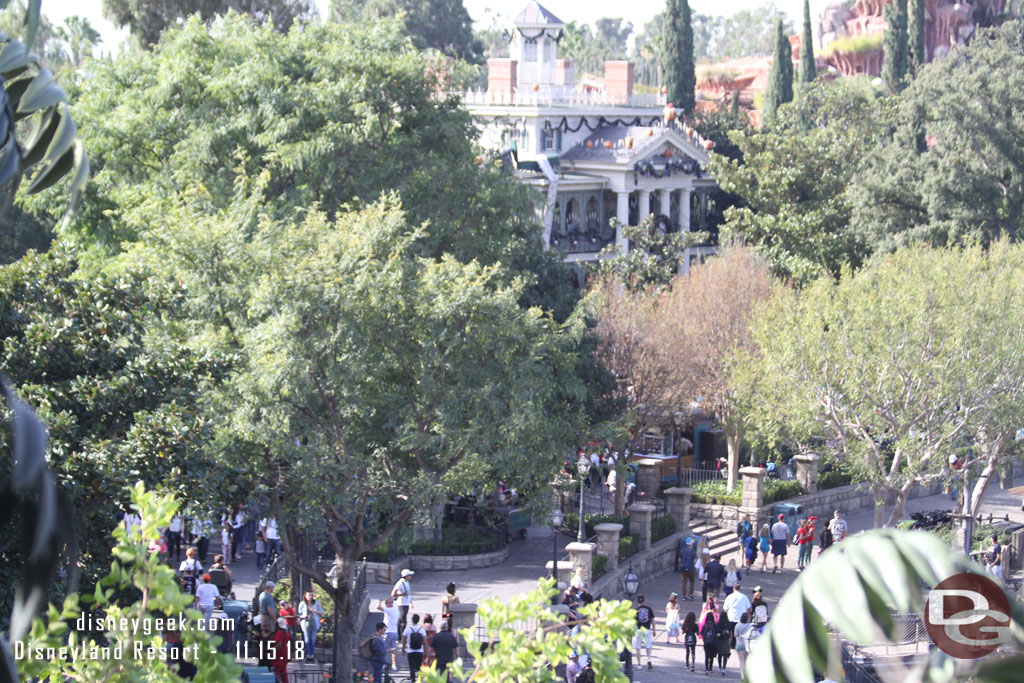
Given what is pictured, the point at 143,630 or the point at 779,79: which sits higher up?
the point at 779,79

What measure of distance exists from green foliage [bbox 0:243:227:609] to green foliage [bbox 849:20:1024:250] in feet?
98.3

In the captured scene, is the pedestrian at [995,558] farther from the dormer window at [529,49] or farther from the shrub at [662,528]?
the dormer window at [529,49]

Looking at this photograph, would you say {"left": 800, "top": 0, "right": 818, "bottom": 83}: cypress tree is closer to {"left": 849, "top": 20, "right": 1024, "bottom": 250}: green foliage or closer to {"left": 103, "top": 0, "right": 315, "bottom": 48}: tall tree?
{"left": 849, "top": 20, "right": 1024, "bottom": 250}: green foliage

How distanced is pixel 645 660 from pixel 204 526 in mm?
9070

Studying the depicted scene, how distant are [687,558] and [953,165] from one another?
21.5 metres

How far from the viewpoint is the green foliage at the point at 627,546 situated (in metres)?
23.9

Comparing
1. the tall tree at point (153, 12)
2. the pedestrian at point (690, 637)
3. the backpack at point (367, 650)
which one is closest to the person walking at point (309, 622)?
the backpack at point (367, 650)

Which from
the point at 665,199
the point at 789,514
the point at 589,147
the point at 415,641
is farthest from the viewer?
the point at 589,147

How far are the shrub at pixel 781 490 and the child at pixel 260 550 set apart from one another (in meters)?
13.1

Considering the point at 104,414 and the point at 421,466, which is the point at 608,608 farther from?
the point at 421,466

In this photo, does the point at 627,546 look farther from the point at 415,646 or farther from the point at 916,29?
the point at 916,29

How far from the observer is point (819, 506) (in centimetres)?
3058

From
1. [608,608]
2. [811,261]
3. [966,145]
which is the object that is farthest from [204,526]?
[966,145]

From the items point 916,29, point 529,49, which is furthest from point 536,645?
point 916,29
